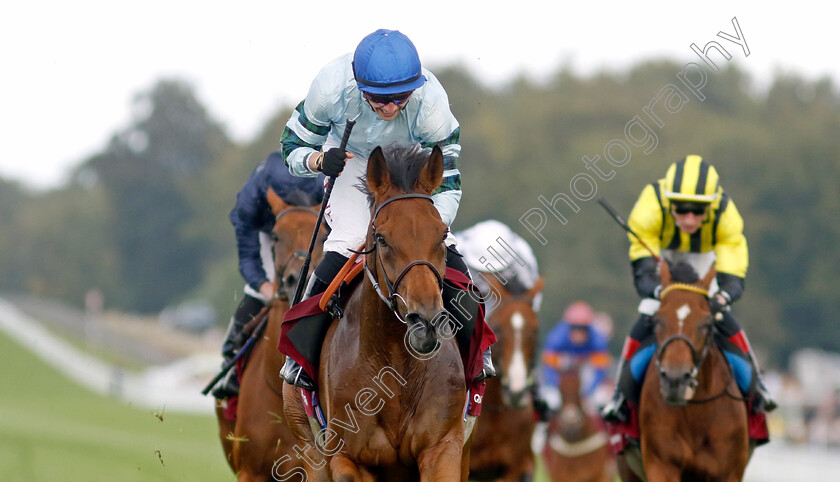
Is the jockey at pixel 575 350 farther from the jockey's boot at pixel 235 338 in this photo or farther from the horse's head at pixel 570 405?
the jockey's boot at pixel 235 338

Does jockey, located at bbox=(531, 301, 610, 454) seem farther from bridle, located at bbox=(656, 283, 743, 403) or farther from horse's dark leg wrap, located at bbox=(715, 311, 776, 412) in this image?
bridle, located at bbox=(656, 283, 743, 403)

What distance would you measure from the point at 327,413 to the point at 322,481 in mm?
396

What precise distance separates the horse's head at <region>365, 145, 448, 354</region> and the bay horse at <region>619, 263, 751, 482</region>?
281 centimetres

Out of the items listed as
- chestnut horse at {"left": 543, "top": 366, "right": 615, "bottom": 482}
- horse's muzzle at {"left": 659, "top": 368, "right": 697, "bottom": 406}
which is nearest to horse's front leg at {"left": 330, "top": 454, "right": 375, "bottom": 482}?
horse's muzzle at {"left": 659, "top": 368, "right": 697, "bottom": 406}

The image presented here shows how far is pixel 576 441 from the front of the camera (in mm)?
13258

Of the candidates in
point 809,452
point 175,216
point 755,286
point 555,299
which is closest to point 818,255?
point 755,286

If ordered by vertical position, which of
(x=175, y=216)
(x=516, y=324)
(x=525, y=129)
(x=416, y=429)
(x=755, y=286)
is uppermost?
(x=175, y=216)

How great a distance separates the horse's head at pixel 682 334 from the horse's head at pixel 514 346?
1855 mm

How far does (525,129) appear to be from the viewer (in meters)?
59.3

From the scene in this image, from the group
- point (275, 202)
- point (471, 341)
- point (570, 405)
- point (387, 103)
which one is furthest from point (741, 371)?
point (570, 405)

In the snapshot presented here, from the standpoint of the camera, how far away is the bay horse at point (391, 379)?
5.49 meters

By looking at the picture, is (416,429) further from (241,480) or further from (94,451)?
(94,451)

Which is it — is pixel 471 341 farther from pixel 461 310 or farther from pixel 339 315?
pixel 339 315

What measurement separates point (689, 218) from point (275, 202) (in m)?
2.82
